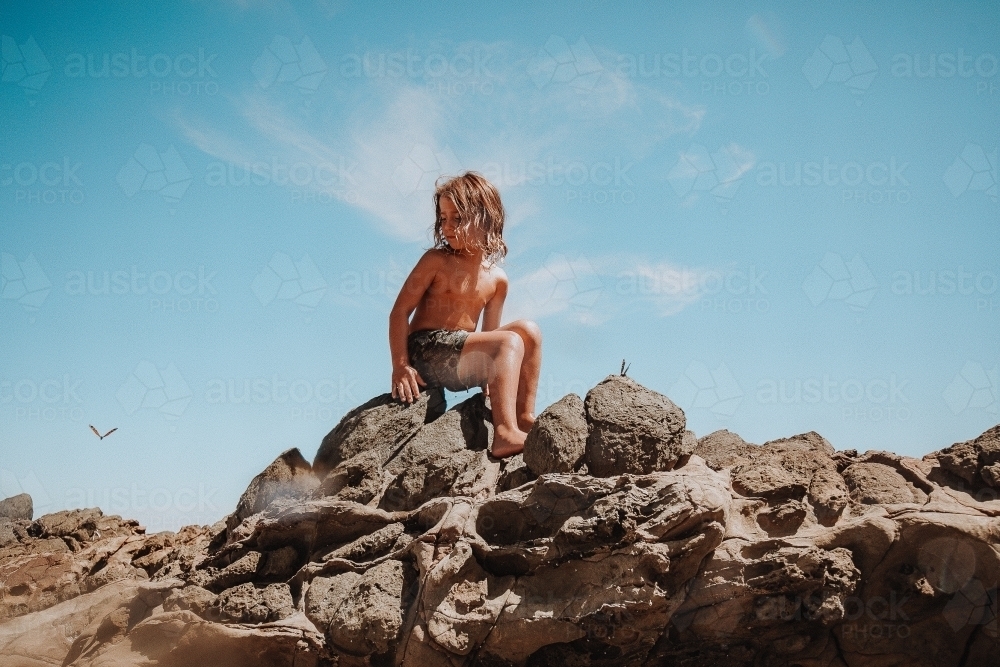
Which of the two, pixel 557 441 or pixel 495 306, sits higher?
pixel 495 306

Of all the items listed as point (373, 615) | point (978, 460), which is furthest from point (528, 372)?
point (978, 460)

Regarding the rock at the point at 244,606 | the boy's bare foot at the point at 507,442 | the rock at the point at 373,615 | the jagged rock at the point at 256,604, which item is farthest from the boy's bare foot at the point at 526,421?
the rock at the point at 244,606

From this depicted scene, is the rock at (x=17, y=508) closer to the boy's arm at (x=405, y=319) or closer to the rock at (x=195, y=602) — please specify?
the rock at (x=195, y=602)

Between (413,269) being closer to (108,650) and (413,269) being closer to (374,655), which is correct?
(374,655)

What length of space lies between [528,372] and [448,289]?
0.79 metres

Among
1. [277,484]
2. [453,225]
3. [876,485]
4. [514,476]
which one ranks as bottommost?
[277,484]

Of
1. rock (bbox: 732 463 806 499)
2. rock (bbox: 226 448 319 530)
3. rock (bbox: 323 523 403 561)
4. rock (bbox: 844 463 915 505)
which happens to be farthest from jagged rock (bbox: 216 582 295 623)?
rock (bbox: 844 463 915 505)

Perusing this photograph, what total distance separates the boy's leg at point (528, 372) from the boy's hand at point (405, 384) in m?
0.69

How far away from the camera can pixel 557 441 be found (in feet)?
14.5

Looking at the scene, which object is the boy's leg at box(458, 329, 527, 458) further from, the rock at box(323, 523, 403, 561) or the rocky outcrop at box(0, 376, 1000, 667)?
the rock at box(323, 523, 403, 561)

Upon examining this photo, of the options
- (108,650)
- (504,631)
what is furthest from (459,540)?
(108,650)

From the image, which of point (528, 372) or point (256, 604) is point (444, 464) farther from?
point (256, 604)

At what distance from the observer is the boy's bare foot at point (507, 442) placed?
16.0 feet

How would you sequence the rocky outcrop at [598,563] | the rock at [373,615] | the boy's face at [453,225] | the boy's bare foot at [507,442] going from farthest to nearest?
the boy's face at [453,225] < the boy's bare foot at [507,442] < the rock at [373,615] < the rocky outcrop at [598,563]
